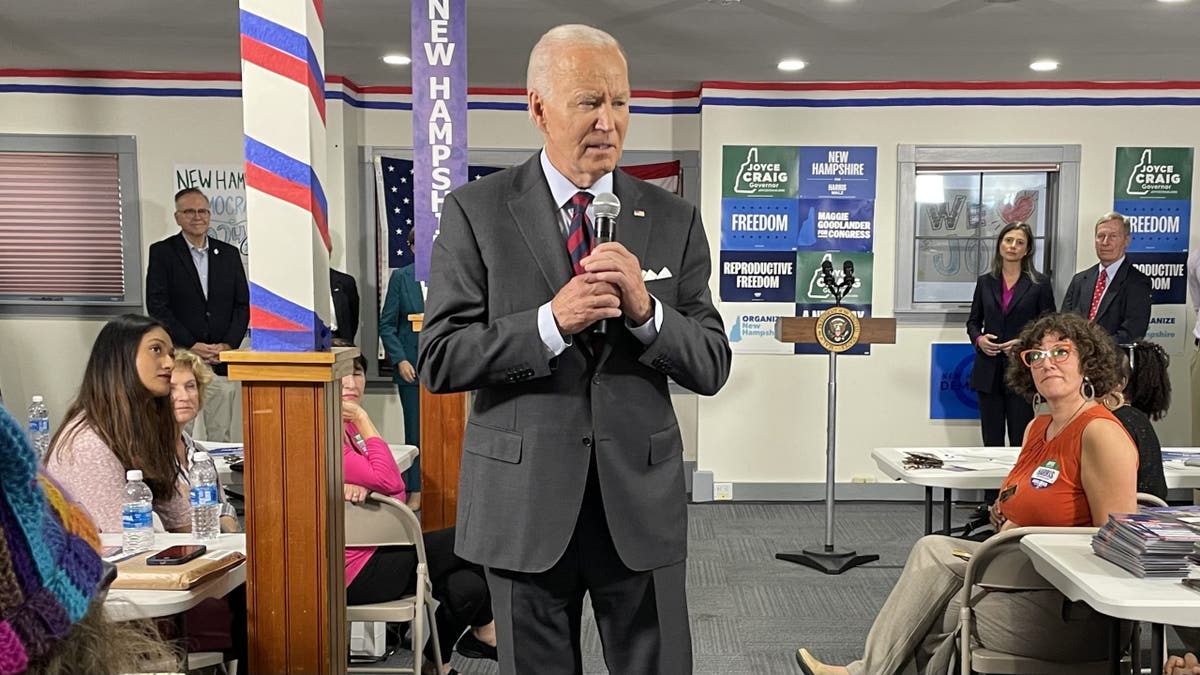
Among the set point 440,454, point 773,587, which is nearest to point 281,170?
point 440,454

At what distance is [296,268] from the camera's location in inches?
89.9

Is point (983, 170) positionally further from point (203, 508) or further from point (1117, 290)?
point (203, 508)

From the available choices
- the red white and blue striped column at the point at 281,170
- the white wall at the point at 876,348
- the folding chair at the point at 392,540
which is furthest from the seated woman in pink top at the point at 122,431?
the white wall at the point at 876,348

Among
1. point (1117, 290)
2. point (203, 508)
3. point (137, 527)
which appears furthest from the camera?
point (1117, 290)

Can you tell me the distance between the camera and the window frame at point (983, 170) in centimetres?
629

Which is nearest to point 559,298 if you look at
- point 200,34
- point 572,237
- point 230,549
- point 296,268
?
point 572,237

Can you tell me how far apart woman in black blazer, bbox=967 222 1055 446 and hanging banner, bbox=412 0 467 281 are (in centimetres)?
383

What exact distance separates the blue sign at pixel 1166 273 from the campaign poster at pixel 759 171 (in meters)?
2.35

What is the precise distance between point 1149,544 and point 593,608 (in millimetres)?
1411

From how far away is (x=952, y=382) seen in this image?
6367 mm

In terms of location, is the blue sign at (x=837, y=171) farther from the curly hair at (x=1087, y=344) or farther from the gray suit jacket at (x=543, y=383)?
the gray suit jacket at (x=543, y=383)

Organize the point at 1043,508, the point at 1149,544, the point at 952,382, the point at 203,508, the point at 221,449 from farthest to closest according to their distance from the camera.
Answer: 1. the point at 952,382
2. the point at 221,449
3. the point at 1043,508
4. the point at 203,508
5. the point at 1149,544

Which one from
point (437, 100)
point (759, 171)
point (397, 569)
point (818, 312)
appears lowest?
point (397, 569)

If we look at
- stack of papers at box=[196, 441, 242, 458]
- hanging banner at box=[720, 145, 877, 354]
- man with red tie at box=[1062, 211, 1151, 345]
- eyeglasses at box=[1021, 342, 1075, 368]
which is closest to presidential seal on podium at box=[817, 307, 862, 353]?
hanging banner at box=[720, 145, 877, 354]
